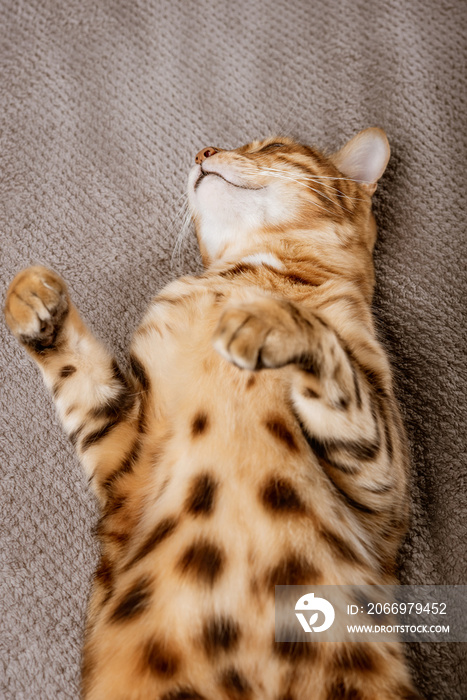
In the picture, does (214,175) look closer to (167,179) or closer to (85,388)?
(167,179)

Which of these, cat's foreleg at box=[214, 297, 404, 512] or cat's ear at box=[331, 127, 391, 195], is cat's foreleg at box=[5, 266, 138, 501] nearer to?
cat's foreleg at box=[214, 297, 404, 512]

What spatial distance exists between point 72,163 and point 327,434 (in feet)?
3.82

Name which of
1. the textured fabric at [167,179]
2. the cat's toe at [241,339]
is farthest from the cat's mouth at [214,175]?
the cat's toe at [241,339]

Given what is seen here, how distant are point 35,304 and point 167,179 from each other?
2.32 feet

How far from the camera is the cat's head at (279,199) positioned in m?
1.36

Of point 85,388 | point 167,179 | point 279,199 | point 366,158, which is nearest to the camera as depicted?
point 85,388

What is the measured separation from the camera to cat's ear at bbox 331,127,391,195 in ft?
4.80

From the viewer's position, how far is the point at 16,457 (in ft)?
4.66

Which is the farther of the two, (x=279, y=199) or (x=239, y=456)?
(x=279, y=199)

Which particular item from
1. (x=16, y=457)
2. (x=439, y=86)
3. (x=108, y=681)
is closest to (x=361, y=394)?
(x=108, y=681)

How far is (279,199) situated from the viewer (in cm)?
136

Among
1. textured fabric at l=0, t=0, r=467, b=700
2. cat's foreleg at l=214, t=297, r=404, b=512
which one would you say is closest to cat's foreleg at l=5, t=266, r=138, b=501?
textured fabric at l=0, t=0, r=467, b=700

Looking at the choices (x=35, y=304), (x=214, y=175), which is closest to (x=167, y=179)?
(x=214, y=175)

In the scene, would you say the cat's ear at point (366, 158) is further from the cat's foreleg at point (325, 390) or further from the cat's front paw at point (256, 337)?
the cat's front paw at point (256, 337)
